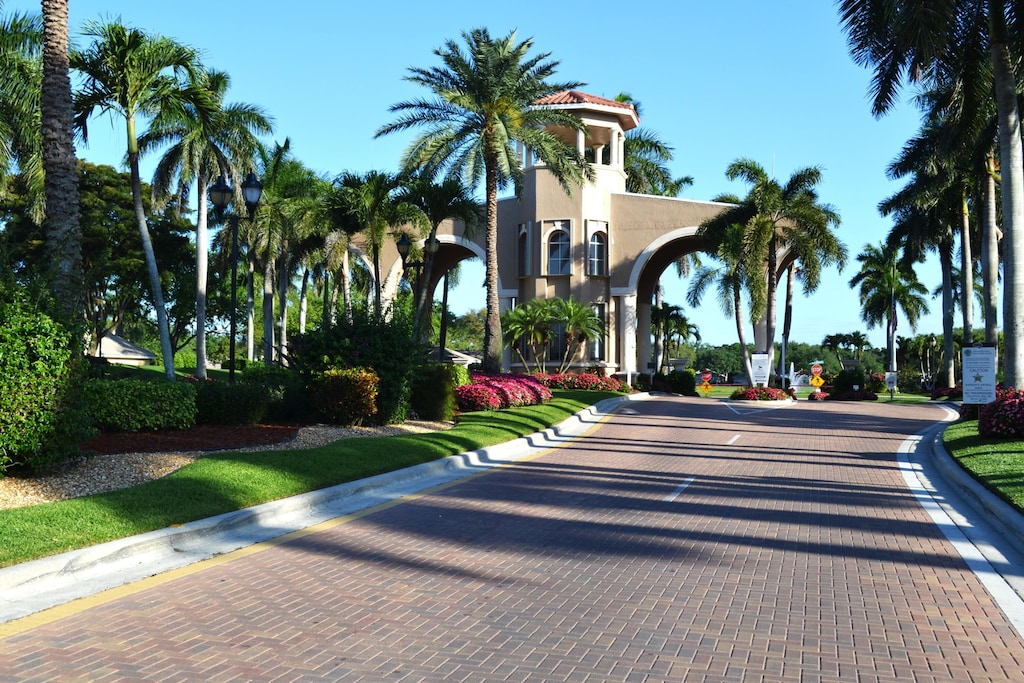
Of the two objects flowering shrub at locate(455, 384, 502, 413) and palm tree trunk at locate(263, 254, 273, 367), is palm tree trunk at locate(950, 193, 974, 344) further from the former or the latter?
palm tree trunk at locate(263, 254, 273, 367)

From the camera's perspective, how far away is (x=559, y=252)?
48.7 metres

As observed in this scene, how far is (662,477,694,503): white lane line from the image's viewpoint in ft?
41.0

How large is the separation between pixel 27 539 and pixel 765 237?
3922cm

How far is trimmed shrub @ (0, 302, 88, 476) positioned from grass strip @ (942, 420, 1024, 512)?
434 inches

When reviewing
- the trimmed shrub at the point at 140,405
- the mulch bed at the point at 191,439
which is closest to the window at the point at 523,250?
the mulch bed at the point at 191,439

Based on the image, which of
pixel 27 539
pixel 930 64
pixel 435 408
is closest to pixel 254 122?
pixel 435 408

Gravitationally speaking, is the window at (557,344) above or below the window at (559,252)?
below

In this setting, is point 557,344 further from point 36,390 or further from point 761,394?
point 36,390

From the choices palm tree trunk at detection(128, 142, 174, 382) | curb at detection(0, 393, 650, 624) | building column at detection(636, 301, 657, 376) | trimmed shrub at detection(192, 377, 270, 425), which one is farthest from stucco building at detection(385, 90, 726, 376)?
curb at detection(0, 393, 650, 624)

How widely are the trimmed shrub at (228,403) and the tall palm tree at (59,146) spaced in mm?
3602

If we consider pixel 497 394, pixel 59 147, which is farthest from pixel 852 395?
pixel 59 147

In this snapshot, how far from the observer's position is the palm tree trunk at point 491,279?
33312 mm

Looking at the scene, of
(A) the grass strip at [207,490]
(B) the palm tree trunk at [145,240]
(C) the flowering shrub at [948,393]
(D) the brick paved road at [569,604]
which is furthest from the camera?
(C) the flowering shrub at [948,393]

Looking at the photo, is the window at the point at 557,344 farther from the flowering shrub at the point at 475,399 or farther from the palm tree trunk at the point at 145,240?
the flowering shrub at the point at 475,399
